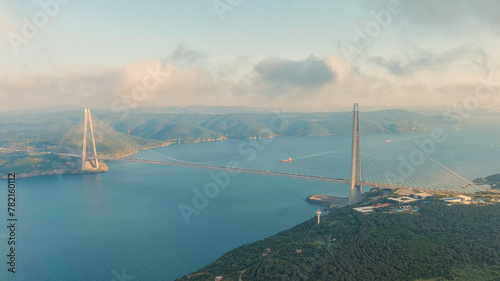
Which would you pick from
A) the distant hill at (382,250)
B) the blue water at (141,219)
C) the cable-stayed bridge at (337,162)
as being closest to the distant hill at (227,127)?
the cable-stayed bridge at (337,162)

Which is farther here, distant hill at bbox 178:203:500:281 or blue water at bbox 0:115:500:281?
blue water at bbox 0:115:500:281

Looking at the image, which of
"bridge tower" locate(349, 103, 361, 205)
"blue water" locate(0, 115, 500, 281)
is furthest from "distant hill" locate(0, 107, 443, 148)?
"bridge tower" locate(349, 103, 361, 205)

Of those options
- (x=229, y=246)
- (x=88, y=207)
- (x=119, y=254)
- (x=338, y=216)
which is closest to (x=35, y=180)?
(x=88, y=207)

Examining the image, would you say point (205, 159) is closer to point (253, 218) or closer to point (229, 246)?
point (253, 218)

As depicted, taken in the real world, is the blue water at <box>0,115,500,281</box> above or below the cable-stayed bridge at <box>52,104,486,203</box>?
below

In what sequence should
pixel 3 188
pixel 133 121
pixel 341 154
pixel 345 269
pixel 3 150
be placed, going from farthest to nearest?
pixel 133 121
pixel 3 150
pixel 341 154
pixel 3 188
pixel 345 269

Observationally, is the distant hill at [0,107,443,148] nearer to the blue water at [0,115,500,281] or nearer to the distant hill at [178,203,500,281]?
the blue water at [0,115,500,281]
